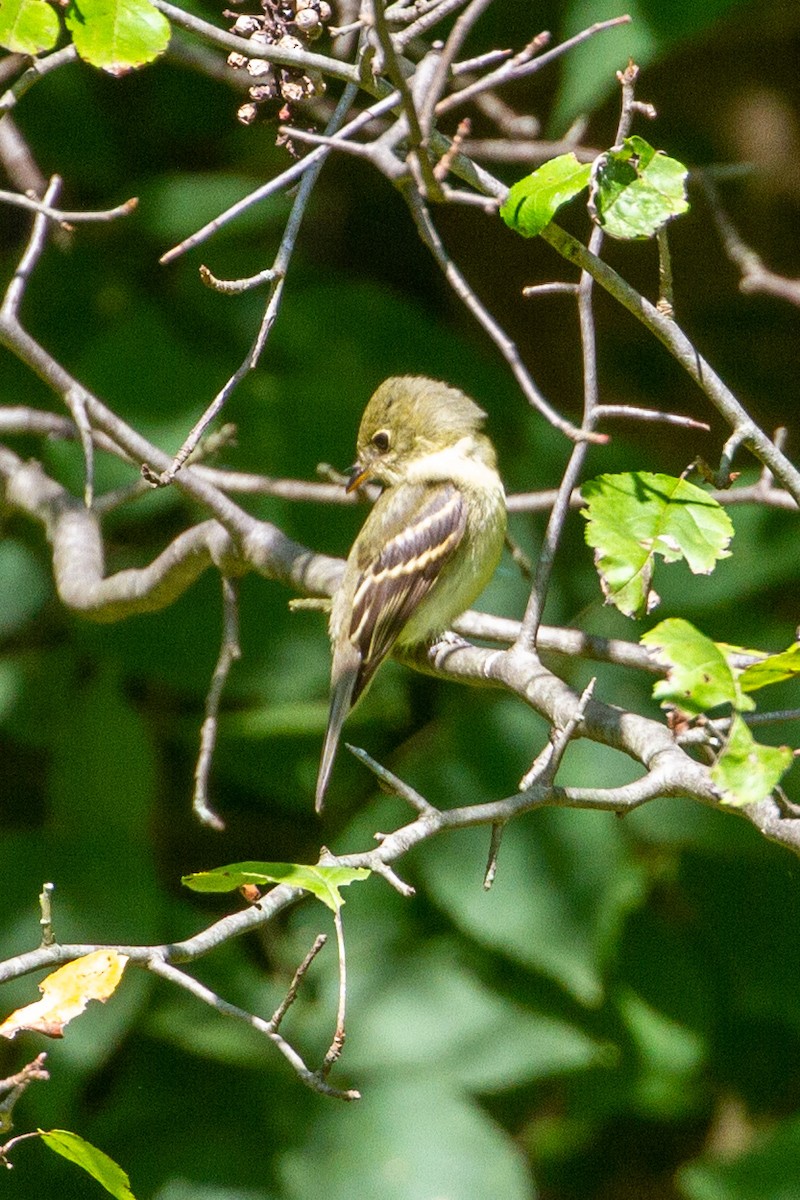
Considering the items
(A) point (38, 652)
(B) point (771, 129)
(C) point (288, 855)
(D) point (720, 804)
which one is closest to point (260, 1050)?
(C) point (288, 855)

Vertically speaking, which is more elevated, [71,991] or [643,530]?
[643,530]

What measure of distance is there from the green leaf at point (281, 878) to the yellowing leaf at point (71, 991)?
149 millimetres

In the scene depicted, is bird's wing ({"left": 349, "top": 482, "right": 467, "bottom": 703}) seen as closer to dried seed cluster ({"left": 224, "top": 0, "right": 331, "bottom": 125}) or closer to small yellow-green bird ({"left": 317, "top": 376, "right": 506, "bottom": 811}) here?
small yellow-green bird ({"left": 317, "top": 376, "right": 506, "bottom": 811})

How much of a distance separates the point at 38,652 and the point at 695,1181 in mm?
2445

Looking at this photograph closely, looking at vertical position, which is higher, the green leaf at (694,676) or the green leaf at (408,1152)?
the green leaf at (694,676)

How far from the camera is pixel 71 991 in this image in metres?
1.86

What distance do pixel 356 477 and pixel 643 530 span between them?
6.32 ft

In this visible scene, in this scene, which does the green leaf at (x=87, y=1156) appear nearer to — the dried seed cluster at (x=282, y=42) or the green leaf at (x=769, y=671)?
the green leaf at (x=769, y=671)

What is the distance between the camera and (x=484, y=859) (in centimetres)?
387

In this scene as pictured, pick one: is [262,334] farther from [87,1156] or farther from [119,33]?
[87,1156]

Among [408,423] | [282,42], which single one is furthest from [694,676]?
[408,423]

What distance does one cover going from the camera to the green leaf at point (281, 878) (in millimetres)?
1780

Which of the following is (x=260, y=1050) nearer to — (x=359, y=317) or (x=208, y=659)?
(x=208, y=659)

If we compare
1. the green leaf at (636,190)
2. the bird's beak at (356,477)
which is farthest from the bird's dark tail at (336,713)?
the green leaf at (636,190)
